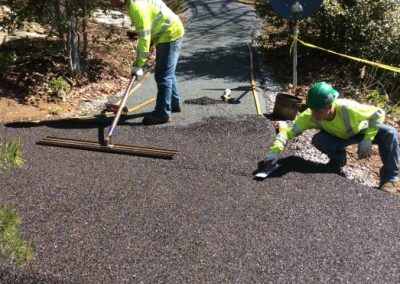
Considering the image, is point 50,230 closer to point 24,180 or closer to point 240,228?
point 24,180

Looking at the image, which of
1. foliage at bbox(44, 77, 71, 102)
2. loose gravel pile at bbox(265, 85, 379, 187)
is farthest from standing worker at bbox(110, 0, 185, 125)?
foliage at bbox(44, 77, 71, 102)

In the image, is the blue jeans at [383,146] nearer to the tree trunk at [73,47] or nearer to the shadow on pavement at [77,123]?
the shadow on pavement at [77,123]

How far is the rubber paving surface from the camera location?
2686mm

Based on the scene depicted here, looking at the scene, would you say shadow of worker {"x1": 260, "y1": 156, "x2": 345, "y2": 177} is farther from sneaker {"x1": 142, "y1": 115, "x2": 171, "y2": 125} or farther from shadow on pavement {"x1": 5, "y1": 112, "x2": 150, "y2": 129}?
shadow on pavement {"x1": 5, "y1": 112, "x2": 150, "y2": 129}

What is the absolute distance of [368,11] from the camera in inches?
269

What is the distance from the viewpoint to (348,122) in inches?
151

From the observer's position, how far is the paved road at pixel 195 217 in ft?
8.83

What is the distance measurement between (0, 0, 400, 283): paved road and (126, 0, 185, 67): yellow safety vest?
3.11ft

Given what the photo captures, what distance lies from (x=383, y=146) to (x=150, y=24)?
8.59 ft

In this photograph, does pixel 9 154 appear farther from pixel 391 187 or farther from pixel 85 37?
pixel 85 37

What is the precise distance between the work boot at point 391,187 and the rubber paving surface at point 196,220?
160mm

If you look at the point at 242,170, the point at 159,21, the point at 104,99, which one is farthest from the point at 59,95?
the point at 242,170

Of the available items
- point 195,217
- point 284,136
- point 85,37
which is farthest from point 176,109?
point 195,217

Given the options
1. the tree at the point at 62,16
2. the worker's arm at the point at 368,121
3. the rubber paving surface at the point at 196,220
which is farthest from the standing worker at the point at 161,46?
the worker's arm at the point at 368,121
